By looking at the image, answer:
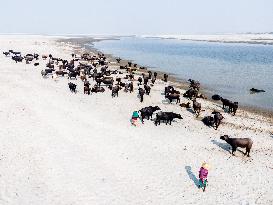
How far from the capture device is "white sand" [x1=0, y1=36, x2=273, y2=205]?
14.5m

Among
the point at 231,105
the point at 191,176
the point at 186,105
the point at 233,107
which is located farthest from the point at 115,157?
the point at 231,105

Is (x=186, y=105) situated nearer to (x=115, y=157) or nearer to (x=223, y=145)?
(x=223, y=145)

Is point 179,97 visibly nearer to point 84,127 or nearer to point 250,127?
point 250,127

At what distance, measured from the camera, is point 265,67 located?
57.0m

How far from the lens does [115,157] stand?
17984 mm

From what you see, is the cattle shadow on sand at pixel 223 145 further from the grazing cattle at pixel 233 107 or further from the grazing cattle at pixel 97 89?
the grazing cattle at pixel 97 89

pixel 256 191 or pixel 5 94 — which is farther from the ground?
pixel 5 94

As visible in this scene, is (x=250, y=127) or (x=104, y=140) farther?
(x=250, y=127)

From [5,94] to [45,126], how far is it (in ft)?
28.0

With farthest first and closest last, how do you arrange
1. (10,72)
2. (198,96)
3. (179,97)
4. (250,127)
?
(10,72)
(198,96)
(179,97)
(250,127)

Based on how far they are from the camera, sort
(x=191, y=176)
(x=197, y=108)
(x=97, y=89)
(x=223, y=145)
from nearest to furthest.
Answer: (x=191, y=176) < (x=223, y=145) < (x=197, y=108) < (x=97, y=89)

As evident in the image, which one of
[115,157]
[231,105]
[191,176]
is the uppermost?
[231,105]

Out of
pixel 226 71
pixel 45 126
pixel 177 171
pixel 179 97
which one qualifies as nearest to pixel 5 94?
pixel 45 126

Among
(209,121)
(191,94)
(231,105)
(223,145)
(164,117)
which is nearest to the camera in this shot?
(223,145)
